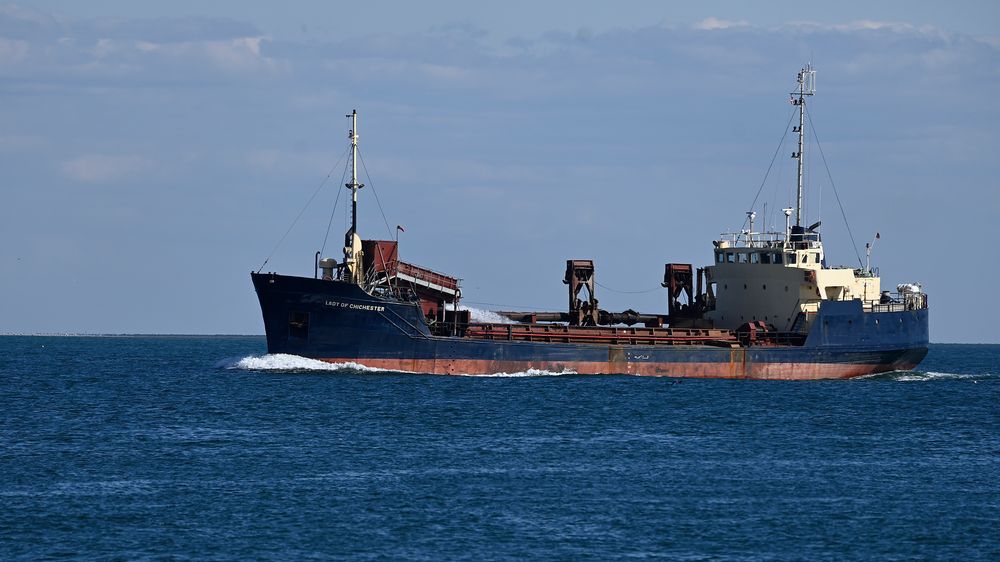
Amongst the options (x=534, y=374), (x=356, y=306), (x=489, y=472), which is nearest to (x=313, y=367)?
(x=356, y=306)

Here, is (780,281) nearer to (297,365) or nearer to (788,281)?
(788,281)

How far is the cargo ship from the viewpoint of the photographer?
53.7 m

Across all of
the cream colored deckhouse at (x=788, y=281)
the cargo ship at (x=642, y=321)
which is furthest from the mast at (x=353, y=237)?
the cream colored deckhouse at (x=788, y=281)

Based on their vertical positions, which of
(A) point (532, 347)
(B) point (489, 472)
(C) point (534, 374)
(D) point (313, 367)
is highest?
(A) point (532, 347)

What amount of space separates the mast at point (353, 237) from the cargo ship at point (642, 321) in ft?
0.16

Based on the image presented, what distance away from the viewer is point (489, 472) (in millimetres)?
33281

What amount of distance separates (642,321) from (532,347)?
30.9 feet

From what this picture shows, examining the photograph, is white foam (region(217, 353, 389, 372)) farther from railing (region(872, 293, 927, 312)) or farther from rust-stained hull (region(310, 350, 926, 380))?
railing (region(872, 293, 927, 312))

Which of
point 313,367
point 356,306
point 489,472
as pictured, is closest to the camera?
point 489,472

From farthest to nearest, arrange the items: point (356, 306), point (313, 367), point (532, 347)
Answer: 1. point (532, 347)
2. point (313, 367)
3. point (356, 306)

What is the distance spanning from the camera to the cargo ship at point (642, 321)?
53.7 metres

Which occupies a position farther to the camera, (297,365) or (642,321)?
(642,321)

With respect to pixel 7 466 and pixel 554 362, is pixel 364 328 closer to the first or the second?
pixel 554 362

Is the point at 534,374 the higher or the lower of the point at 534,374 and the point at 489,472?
the higher
